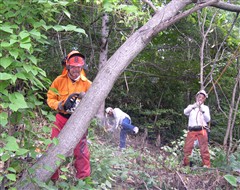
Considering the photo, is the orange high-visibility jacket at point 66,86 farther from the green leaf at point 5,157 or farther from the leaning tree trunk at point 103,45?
the leaning tree trunk at point 103,45

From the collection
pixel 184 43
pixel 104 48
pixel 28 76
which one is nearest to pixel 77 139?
pixel 28 76

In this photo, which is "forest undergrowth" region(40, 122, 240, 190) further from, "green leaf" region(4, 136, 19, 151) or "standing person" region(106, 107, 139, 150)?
"standing person" region(106, 107, 139, 150)

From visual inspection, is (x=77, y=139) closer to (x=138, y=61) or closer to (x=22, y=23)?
(x=22, y=23)

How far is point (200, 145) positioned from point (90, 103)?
4782 millimetres

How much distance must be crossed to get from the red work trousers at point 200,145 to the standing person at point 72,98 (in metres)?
3.60

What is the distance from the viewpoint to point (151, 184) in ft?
17.4

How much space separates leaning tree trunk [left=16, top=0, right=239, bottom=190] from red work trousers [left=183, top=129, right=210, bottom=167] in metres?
4.38

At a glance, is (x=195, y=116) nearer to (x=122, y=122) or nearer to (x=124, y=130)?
(x=124, y=130)

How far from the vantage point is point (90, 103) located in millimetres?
3959

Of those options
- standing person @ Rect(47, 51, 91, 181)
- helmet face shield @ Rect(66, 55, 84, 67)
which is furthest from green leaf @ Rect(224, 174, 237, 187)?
helmet face shield @ Rect(66, 55, 84, 67)

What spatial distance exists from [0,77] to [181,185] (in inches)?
128

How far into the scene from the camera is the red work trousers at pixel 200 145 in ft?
26.3

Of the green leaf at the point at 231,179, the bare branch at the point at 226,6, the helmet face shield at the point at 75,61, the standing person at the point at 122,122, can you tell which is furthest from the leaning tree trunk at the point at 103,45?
the bare branch at the point at 226,6

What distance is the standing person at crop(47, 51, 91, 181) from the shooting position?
478cm
